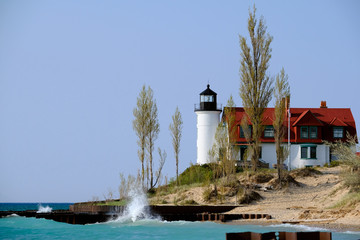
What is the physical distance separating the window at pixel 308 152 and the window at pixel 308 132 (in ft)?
2.93

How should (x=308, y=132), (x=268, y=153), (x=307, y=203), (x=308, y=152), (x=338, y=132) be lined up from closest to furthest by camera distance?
1. (x=307, y=203)
2. (x=268, y=153)
3. (x=308, y=152)
4. (x=308, y=132)
5. (x=338, y=132)

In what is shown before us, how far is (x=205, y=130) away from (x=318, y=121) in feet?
29.0

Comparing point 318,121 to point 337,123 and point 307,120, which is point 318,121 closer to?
point 307,120

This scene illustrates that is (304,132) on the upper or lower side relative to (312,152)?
upper

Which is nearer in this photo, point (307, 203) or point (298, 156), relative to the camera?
point (307, 203)

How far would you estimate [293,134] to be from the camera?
4266 cm

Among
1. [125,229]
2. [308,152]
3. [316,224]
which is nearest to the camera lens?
[316,224]

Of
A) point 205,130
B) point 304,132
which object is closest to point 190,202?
point 205,130

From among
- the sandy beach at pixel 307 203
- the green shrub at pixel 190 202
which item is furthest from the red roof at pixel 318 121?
the green shrub at pixel 190 202

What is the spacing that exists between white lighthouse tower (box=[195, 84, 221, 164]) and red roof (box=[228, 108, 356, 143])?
2.26 meters

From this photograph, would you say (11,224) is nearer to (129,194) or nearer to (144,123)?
(129,194)

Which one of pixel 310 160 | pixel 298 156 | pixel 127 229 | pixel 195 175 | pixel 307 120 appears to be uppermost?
pixel 307 120

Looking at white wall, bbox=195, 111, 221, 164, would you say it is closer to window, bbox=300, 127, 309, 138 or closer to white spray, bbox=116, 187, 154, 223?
window, bbox=300, 127, 309, 138

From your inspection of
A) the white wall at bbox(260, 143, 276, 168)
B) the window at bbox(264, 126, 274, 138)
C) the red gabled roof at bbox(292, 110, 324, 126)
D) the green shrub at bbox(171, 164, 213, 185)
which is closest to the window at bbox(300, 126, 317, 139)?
the red gabled roof at bbox(292, 110, 324, 126)
